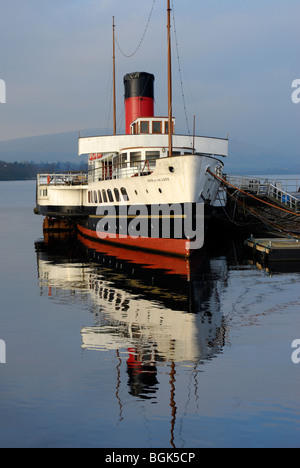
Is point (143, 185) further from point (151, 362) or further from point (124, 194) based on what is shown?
point (151, 362)

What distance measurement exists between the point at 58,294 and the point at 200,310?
6.83 m

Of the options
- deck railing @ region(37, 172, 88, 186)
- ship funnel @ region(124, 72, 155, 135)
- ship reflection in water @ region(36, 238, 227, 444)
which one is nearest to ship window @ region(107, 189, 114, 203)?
ship reflection in water @ region(36, 238, 227, 444)

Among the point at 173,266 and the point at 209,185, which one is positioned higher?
the point at 209,185

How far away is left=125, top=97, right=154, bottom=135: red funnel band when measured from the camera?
39094mm

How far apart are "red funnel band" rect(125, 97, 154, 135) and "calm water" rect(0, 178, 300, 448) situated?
19.2 m

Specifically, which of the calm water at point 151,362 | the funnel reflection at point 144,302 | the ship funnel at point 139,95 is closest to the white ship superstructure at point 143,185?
the ship funnel at point 139,95

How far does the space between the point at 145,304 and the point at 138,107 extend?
24.5m

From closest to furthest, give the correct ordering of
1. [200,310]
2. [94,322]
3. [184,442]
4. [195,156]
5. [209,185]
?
[184,442] → [94,322] → [200,310] → [195,156] → [209,185]

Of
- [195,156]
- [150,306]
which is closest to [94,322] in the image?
[150,306]

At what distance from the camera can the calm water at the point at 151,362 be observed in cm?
880

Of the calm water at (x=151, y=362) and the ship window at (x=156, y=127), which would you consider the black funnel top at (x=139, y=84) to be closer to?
the ship window at (x=156, y=127)

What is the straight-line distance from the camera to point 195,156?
25.5 metres

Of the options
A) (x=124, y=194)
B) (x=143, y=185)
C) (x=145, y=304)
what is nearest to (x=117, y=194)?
(x=124, y=194)

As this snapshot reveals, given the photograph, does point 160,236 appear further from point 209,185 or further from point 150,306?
point 150,306
